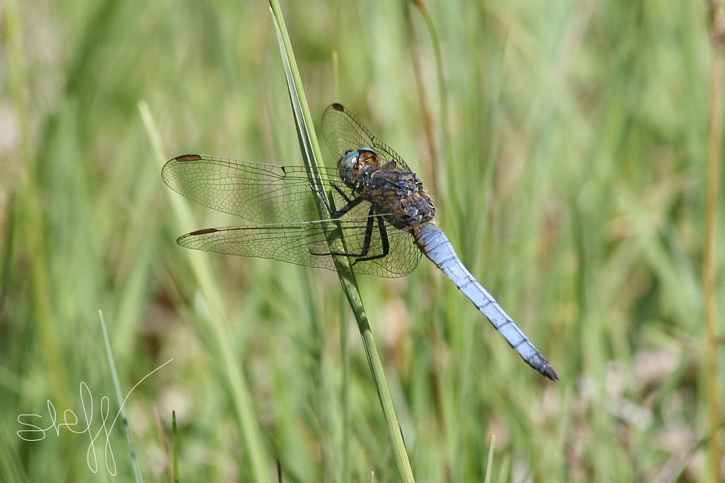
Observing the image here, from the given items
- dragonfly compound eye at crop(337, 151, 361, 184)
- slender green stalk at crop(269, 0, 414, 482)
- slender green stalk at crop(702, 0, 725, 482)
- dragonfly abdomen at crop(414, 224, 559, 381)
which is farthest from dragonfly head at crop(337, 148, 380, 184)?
slender green stalk at crop(702, 0, 725, 482)

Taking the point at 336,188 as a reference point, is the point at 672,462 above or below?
below

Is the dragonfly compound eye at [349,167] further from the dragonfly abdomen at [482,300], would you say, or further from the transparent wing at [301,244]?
the dragonfly abdomen at [482,300]

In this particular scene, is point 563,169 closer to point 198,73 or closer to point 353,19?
point 353,19

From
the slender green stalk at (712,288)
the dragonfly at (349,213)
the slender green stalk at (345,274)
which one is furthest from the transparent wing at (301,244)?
the slender green stalk at (712,288)

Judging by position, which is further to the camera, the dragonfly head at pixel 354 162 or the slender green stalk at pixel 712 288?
the dragonfly head at pixel 354 162

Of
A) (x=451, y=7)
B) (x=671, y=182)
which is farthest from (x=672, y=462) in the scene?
(x=451, y=7)

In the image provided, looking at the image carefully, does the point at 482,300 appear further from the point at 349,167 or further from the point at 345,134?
the point at 345,134

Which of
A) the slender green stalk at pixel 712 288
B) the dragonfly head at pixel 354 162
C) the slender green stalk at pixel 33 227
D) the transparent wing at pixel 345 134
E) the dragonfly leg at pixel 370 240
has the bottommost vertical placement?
the slender green stalk at pixel 712 288
